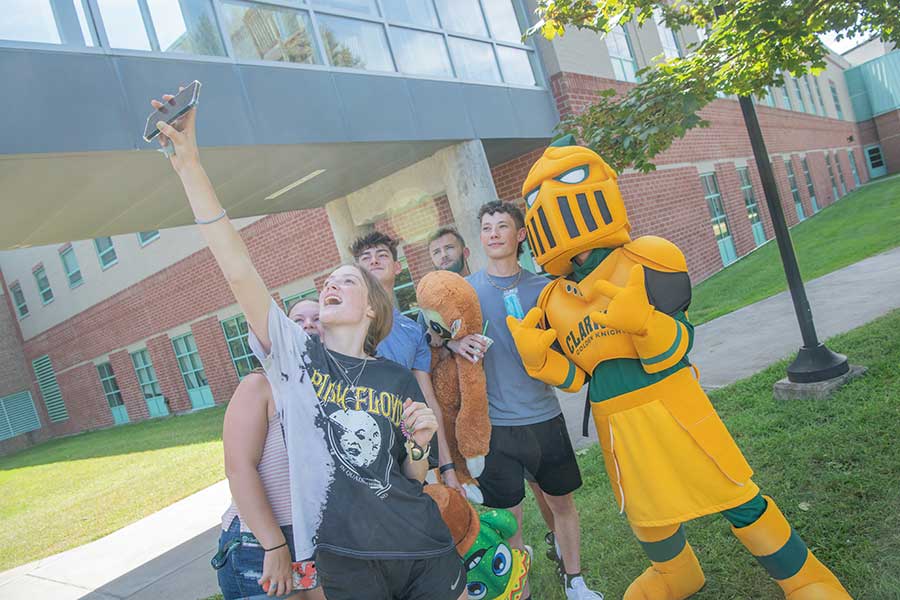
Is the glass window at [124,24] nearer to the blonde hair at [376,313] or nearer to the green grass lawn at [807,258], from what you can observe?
the blonde hair at [376,313]

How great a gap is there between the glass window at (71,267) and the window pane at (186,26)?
1775cm

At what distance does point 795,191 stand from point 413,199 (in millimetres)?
17997

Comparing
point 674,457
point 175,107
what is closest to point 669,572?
point 674,457

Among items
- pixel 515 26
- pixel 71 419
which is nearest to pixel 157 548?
pixel 515 26

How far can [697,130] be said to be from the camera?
13.9 meters

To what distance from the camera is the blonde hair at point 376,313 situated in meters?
2.25

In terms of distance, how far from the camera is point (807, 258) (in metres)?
12.0

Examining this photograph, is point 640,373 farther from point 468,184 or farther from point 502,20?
point 502,20

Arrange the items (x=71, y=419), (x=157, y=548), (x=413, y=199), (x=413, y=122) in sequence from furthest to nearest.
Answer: (x=71, y=419)
(x=413, y=199)
(x=413, y=122)
(x=157, y=548)

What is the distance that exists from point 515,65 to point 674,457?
7469 mm

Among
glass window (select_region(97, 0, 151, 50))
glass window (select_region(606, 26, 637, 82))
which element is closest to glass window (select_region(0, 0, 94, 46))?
glass window (select_region(97, 0, 151, 50))

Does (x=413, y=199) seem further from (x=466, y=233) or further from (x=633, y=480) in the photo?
(x=633, y=480)

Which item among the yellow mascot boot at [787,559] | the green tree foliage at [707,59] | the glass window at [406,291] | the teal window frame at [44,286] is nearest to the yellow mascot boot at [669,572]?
the yellow mascot boot at [787,559]

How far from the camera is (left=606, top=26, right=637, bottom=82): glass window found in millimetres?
11773
